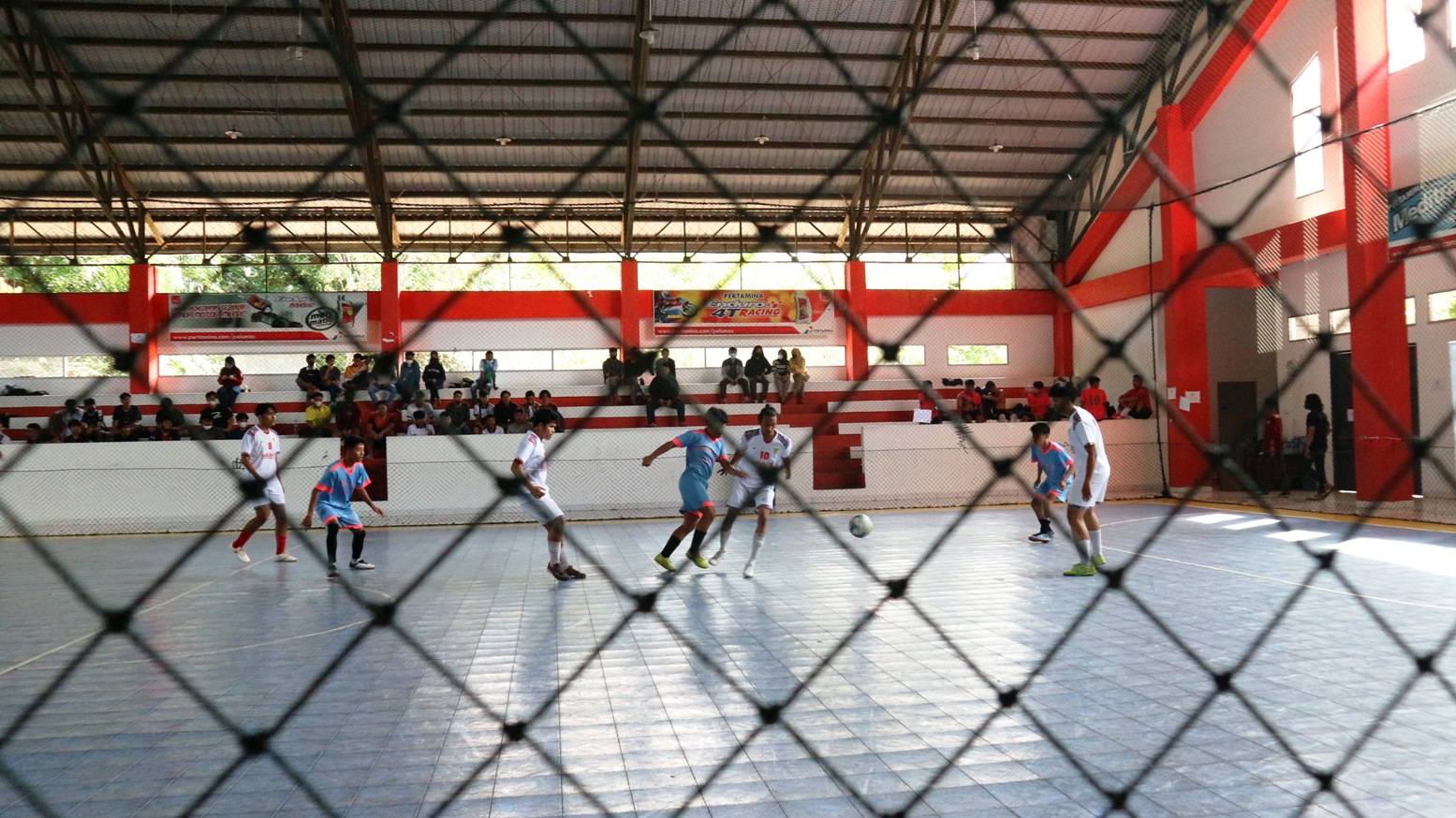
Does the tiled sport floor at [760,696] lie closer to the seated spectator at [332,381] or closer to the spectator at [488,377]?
the seated spectator at [332,381]

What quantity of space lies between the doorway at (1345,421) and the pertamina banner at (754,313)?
10.7 m

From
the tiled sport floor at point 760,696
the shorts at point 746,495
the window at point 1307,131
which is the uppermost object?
the window at point 1307,131

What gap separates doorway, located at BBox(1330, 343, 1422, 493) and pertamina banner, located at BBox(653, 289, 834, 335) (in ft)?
35.2

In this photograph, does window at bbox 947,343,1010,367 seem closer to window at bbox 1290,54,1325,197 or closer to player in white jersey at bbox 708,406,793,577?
window at bbox 1290,54,1325,197

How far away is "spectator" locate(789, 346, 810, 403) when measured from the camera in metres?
20.4

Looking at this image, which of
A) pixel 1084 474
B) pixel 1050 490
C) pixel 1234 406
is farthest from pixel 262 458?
pixel 1234 406

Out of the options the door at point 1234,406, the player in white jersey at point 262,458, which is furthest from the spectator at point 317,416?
the door at point 1234,406

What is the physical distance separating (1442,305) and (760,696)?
1482cm

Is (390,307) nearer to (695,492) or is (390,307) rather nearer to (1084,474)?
(695,492)

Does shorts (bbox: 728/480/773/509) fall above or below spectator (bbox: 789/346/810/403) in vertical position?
below

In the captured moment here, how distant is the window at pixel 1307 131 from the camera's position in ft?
51.4

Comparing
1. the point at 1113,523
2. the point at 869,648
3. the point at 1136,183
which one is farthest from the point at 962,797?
the point at 1136,183

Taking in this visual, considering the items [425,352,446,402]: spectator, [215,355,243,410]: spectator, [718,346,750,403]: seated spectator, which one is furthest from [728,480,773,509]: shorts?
[215,355,243,410]: spectator

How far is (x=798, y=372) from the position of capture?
20.6m
